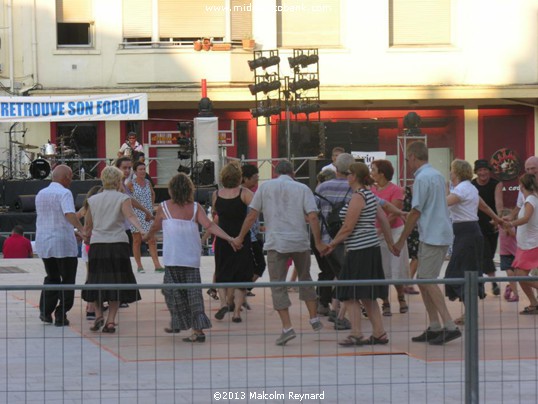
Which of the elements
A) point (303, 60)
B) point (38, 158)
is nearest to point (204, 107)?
point (303, 60)

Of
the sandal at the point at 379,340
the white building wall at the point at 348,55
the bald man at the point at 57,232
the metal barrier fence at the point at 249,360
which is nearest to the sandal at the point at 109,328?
the metal barrier fence at the point at 249,360

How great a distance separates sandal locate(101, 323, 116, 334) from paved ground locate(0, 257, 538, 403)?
0.13 ft

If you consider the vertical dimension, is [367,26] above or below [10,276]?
above

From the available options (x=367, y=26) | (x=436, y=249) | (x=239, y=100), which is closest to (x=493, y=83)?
(x=367, y=26)

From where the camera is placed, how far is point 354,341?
6.82m

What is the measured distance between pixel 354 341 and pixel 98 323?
1.47 m

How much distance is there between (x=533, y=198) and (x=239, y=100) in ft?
66.7

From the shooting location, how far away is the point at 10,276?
651 inches

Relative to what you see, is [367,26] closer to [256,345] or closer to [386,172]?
[386,172]

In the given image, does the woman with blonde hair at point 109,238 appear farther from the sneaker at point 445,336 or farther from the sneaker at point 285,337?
the sneaker at point 445,336

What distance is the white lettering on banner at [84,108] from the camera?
28.8m

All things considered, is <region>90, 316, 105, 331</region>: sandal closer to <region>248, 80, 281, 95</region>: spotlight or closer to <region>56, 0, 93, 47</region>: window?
<region>248, 80, 281, 95</region>: spotlight

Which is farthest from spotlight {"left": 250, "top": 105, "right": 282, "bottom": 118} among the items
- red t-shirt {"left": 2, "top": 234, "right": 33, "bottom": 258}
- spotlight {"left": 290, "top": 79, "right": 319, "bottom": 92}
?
red t-shirt {"left": 2, "top": 234, "right": 33, "bottom": 258}

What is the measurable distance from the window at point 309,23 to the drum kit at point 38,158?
675cm
